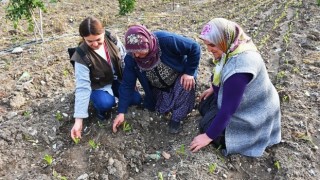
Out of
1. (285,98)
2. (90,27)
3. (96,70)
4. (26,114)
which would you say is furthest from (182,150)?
(26,114)

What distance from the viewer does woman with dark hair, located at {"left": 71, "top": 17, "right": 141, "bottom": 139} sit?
3.31 metres

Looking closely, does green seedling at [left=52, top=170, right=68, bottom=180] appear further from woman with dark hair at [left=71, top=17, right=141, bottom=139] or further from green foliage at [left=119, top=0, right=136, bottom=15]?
green foliage at [left=119, top=0, right=136, bottom=15]

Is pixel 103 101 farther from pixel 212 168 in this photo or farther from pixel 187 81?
pixel 212 168

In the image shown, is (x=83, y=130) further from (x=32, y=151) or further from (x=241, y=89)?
(x=241, y=89)

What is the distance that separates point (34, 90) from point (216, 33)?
3.06m

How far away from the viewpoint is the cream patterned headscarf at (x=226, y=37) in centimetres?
262

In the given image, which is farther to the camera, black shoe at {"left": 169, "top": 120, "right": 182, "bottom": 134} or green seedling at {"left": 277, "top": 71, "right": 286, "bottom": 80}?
green seedling at {"left": 277, "top": 71, "right": 286, "bottom": 80}

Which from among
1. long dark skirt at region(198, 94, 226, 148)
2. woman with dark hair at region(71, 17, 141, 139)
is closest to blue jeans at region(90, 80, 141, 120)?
woman with dark hair at region(71, 17, 141, 139)

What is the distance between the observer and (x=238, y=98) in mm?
2713

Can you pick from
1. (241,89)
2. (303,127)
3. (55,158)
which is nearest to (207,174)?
(241,89)

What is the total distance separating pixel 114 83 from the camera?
162 inches

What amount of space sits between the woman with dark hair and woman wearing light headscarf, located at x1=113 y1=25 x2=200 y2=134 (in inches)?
12.8

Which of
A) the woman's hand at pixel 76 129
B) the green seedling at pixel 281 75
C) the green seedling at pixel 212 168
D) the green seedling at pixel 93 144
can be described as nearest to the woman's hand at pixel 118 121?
the green seedling at pixel 93 144

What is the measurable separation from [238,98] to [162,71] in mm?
1013
